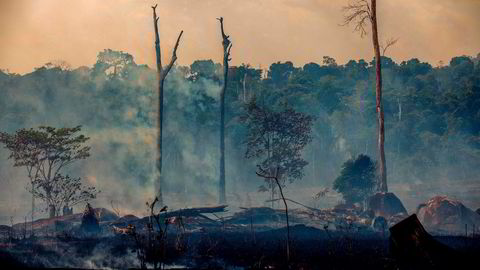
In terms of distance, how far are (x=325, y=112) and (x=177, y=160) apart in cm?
1817

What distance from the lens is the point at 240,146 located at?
63719mm

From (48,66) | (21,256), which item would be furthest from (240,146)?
(21,256)

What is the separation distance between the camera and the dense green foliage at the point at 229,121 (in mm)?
63062

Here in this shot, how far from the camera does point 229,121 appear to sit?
6638 centimetres

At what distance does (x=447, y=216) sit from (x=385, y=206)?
316cm

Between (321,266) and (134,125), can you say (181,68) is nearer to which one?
(134,125)

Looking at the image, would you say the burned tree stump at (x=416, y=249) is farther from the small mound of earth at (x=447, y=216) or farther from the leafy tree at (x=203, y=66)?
the leafy tree at (x=203, y=66)

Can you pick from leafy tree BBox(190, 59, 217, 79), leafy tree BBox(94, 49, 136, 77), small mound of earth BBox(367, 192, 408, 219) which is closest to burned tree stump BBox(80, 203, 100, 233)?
small mound of earth BBox(367, 192, 408, 219)

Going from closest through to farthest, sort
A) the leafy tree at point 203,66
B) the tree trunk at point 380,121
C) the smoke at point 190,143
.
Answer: the tree trunk at point 380,121 → the smoke at point 190,143 → the leafy tree at point 203,66

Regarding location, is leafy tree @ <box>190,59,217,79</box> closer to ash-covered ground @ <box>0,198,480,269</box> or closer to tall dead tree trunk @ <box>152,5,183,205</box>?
tall dead tree trunk @ <box>152,5,183,205</box>

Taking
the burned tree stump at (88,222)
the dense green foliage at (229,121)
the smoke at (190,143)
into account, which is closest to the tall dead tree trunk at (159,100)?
the burned tree stump at (88,222)

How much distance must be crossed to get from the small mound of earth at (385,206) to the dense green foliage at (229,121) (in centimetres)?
2519

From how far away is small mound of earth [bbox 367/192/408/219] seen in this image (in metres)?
34.5

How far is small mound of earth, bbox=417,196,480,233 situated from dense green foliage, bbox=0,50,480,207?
26.9 metres
